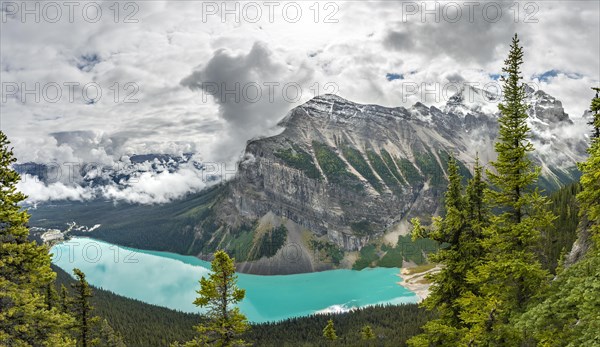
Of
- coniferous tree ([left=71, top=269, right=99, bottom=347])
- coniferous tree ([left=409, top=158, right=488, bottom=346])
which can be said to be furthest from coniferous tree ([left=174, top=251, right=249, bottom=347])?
coniferous tree ([left=409, top=158, right=488, bottom=346])

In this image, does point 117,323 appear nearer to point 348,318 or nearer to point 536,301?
point 348,318

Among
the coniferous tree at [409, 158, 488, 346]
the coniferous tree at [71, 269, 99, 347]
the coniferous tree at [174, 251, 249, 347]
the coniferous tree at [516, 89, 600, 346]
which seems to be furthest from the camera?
the coniferous tree at [71, 269, 99, 347]

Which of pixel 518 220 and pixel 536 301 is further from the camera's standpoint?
pixel 518 220

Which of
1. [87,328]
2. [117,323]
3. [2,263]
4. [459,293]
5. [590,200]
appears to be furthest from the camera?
[117,323]

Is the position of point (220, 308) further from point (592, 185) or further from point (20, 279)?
point (592, 185)

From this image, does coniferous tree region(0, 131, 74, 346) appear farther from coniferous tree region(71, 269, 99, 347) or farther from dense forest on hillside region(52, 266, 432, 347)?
dense forest on hillside region(52, 266, 432, 347)

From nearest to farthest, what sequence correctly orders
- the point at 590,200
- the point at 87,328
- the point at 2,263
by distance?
the point at 2,263
the point at 590,200
the point at 87,328

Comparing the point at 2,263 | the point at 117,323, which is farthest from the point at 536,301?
the point at 117,323
